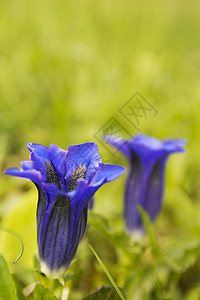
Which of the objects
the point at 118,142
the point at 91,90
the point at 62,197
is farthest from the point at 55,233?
the point at 91,90

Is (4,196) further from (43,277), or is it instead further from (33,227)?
(43,277)

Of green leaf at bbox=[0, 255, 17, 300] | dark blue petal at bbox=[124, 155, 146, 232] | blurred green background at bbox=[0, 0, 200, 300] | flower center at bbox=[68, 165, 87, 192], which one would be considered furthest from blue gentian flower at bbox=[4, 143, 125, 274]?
dark blue petal at bbox=[124, 155, 146, 232]

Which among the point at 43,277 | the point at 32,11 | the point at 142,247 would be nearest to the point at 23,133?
the point at 142,247

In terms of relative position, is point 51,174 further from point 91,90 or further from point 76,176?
point 91,90

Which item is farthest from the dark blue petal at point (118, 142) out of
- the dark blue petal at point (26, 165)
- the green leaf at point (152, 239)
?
the dark blue petal at point (26, 165)

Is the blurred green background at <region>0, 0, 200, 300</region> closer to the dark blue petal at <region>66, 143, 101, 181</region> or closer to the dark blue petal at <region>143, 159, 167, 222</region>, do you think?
the dark blue petal at <region>143, 159, 167, 222</region>

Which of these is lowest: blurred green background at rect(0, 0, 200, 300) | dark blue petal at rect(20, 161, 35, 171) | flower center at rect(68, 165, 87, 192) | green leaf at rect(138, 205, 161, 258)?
green leaf at rect(138, 205, 161, 258)
